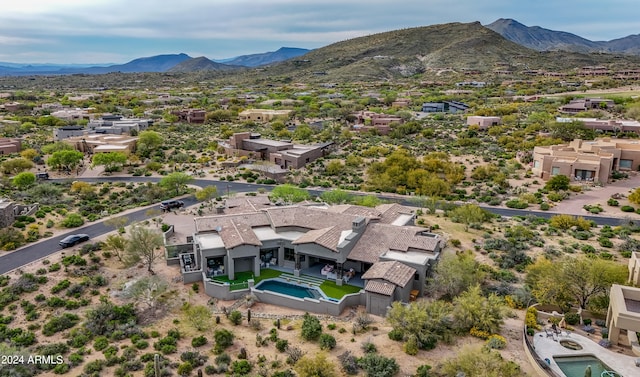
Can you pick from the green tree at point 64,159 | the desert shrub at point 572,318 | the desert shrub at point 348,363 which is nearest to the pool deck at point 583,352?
the desert shrub at point 572,318

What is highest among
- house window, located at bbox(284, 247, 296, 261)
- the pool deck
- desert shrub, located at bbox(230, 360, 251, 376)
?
house window, located at bbox(284, 247, 296, 261)

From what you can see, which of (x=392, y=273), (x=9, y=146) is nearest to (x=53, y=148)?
(x=9, y=146)

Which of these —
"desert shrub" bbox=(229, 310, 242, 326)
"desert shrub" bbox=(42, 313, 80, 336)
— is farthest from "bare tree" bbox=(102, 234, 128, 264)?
"desert shrub" bbox=(229, 310, 242, 326)

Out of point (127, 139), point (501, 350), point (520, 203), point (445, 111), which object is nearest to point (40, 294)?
point (501, 350)

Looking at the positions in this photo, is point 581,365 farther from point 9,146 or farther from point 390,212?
point 9,146

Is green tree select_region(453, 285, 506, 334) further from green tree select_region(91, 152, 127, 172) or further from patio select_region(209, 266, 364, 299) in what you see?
green tree select_region(91, 152, 127, 172)

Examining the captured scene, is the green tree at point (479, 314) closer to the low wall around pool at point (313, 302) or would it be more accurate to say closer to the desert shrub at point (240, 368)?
the low wall around pool at point (313, 302)

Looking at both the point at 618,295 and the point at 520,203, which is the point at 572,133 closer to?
the point at 520,203
